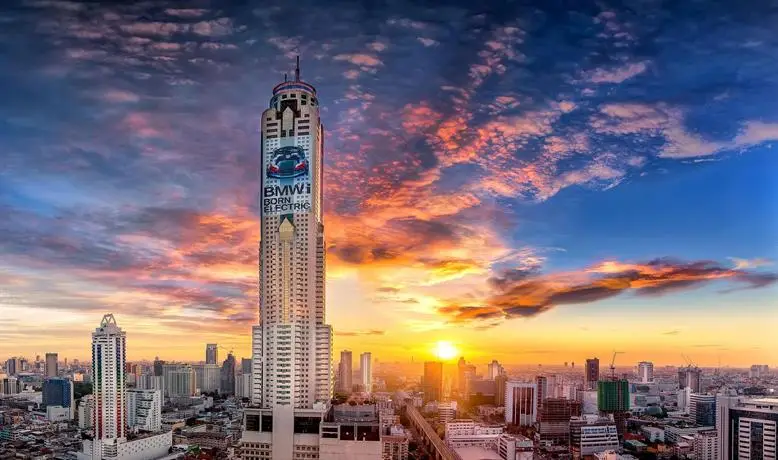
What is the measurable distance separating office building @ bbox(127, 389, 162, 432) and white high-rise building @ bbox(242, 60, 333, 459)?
10.0 metres

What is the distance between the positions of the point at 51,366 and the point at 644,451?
70.7 feet

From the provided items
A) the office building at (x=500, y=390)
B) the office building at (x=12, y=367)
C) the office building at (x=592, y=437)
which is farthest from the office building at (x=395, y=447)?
the office building at (x=12, y=367)

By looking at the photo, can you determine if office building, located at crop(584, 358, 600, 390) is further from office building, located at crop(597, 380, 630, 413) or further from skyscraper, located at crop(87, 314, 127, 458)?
skyscraper, located at crop(87, 314, 127, 458)

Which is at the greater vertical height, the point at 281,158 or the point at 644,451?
the point at 281,158

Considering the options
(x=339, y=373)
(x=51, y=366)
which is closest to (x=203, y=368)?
(x=51, y=366)

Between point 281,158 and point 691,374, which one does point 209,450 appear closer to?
point 281,158

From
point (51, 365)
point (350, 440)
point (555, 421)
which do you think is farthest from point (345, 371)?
point (51, 365)

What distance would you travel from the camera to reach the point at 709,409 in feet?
51.6

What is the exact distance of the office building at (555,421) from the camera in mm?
14190

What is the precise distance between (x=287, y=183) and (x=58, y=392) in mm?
16586

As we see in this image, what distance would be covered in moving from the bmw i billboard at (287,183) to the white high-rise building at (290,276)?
0.01 metres

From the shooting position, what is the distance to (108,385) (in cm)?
1127

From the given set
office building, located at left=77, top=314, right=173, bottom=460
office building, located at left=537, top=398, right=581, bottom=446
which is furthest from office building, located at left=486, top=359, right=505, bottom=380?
office building, located at left=77, top=314, right=173, bottom=460

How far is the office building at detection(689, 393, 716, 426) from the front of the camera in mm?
15555
